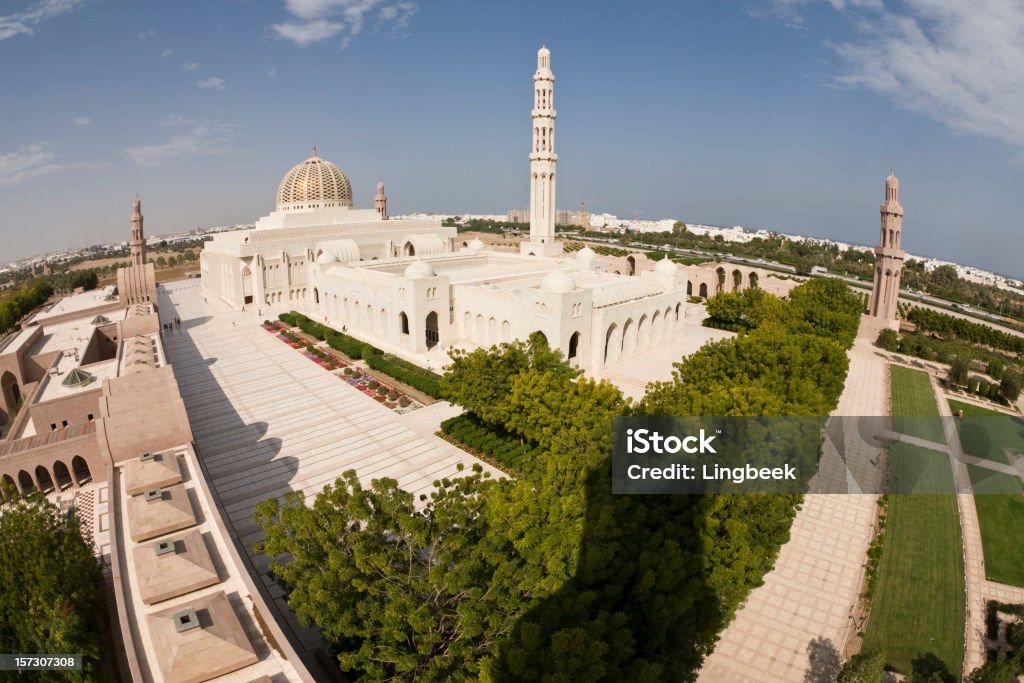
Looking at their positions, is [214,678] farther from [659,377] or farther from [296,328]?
[296,328]

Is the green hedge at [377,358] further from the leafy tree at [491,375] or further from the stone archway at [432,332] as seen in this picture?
the leafy tree at [491,375]

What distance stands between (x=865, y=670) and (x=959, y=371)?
29021mm

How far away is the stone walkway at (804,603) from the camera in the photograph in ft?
42.9

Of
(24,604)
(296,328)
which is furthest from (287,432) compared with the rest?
(296,328)

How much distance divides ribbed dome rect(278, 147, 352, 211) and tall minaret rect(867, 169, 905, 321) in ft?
157

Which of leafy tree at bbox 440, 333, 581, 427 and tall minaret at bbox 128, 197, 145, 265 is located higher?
tall minaret at bbox 128, 197, 145, 265

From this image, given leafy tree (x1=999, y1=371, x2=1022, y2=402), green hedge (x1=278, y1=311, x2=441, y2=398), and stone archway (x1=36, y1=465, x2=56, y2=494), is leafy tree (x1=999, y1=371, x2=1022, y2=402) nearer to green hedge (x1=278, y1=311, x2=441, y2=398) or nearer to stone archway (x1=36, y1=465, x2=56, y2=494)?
green hedge (x1=278, y1=311, x2=441, y2=398)


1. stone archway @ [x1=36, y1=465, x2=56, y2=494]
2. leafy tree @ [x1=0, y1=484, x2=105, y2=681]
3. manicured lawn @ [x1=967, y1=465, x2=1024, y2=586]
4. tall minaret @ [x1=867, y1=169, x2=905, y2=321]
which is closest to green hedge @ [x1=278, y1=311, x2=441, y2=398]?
stone archway @ [x1=36, y1=465, x2=56, y2=494]

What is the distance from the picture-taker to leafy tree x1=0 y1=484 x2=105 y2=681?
34.2 feet

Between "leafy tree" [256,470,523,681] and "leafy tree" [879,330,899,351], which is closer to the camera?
"leafy tree" [256,470,523,681]

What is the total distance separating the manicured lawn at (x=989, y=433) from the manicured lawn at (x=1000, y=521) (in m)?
1.75

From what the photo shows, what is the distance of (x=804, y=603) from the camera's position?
15047 millimetres

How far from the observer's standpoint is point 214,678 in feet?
30.8

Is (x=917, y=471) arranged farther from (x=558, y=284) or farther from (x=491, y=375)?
(x=491, y=375)
